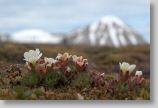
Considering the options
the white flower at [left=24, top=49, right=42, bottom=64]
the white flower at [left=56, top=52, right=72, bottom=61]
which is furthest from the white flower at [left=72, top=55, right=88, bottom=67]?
the white flower at [left=24, top=49, right=42, bottom=64]

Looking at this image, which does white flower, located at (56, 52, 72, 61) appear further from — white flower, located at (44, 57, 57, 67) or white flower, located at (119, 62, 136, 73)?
white flower, located at (119, 62, 136, 73)

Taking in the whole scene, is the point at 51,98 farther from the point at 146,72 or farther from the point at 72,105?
the point at 146,72

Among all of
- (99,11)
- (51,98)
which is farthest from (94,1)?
(51,98)

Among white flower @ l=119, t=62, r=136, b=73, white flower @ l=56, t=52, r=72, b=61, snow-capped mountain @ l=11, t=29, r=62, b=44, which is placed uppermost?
snow-capped mountain @ l=11, t=29, r=62, b=44

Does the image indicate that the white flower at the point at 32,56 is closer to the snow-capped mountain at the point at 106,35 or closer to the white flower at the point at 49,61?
the white flower at the point at 49,61

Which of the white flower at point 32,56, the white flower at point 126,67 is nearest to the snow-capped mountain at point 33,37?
Result: the white flower at point 32,56
